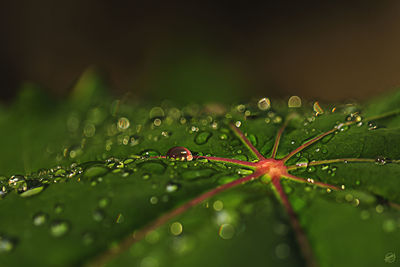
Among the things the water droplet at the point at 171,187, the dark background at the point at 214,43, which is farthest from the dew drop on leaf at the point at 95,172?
the dark background at the point at 214,43

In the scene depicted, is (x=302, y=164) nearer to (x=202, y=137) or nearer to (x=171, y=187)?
(x=202, y=137)

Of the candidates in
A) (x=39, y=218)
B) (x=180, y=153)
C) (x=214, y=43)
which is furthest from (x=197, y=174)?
(x=214, y=43)

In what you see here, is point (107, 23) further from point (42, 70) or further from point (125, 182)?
point (125, 182)

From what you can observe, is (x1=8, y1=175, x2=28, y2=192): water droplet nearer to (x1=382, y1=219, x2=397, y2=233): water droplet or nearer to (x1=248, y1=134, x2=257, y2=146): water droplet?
(x1=248, y1=134, x2=257, y2=146): water droplet

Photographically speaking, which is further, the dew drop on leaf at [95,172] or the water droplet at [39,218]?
the dew drop on leaf at [95,172]

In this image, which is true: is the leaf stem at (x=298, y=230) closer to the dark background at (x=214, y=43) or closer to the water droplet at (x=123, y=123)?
the water droplet at (x=123, y=123)
